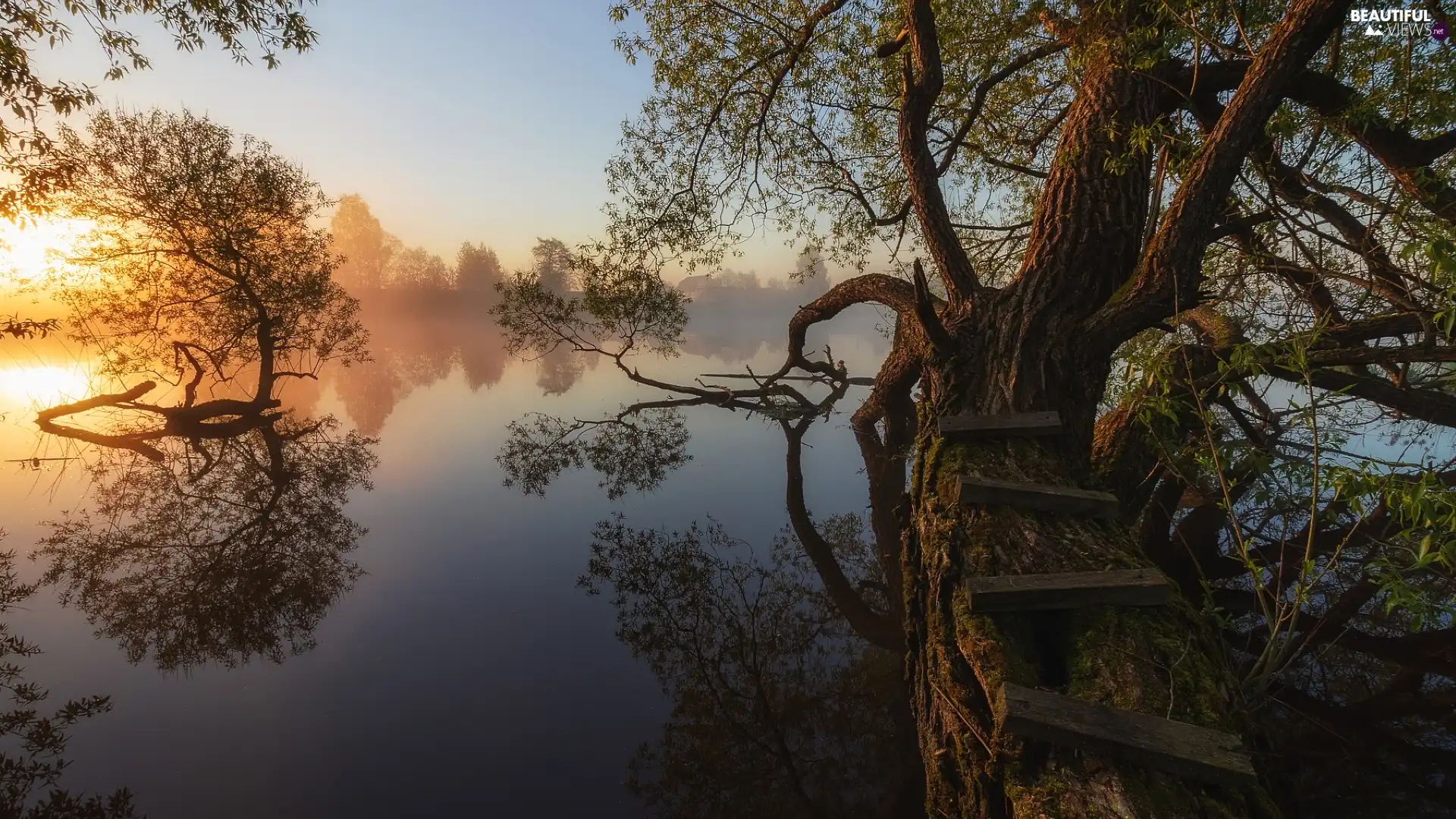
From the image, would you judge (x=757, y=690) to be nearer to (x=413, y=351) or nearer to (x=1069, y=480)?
(x=1069, y=480)

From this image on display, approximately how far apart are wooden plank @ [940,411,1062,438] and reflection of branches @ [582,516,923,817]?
184 cm

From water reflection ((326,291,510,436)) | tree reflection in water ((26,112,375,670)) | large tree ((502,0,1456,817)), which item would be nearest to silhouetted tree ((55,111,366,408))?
tree reflection in water ((26,112,375,670))

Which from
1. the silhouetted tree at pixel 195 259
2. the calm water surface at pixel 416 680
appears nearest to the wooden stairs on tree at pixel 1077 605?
the calm water surface at pixel 416 680

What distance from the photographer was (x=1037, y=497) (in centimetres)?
314

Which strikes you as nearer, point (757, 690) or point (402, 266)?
point (757, 690)

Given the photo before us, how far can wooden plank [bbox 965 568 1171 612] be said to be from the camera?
2379 millimetres

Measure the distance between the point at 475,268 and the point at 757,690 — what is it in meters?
58.7

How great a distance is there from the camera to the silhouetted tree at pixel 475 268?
5269cm

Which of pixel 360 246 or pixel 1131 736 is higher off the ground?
pixel 360 246

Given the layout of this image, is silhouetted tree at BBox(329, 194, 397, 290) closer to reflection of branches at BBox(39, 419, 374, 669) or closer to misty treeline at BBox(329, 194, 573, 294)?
misty treeline at BBox(329, 194, 573, 294)

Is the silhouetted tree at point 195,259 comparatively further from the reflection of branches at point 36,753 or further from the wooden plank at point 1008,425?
the wooden plank at point 1008,425

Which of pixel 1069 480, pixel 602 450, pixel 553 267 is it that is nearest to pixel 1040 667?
pixel 1069 480

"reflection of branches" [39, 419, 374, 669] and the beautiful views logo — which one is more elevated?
the beautiful views logo

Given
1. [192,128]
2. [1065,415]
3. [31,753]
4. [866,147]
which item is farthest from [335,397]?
[1065,415]
